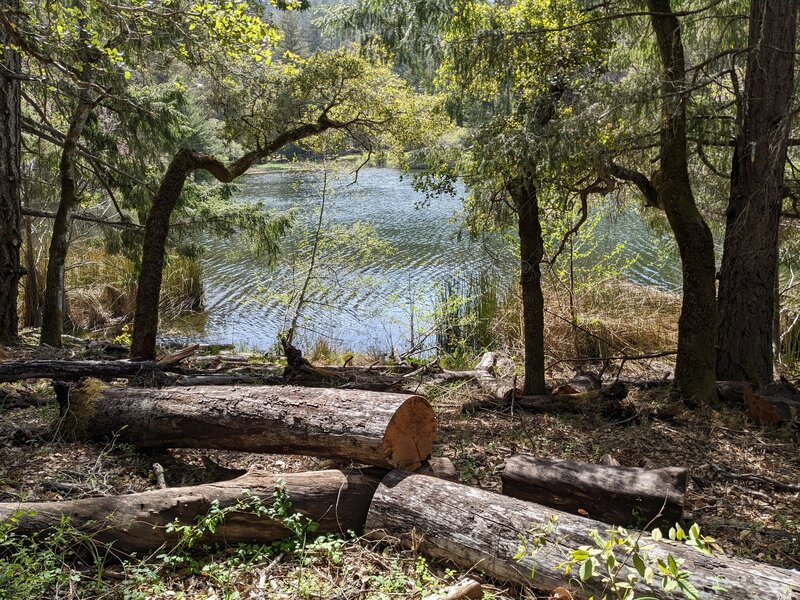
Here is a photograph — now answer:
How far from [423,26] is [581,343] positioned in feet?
16.6

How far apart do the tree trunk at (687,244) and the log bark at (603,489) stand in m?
2.76

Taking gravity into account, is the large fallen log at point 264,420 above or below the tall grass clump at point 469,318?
below

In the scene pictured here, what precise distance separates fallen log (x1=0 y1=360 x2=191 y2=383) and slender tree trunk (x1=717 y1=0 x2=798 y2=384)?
5.47 m

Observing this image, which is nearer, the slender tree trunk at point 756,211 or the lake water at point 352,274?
the slender tree trunk at point 756,211

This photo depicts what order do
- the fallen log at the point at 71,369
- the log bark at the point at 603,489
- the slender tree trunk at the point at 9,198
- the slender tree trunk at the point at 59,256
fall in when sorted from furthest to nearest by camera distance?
1. the slender tree trunk at the point at 59,256
2. the slender tree trunk at the point at 9,198
3. the fallen log at the point at 71,369
4. the log bark at the point at 603,489

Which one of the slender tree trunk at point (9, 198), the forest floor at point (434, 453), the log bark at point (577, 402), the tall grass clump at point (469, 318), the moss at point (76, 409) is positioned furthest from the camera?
the tall grass clump at point (469, 318)

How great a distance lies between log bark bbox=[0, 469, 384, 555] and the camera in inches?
122

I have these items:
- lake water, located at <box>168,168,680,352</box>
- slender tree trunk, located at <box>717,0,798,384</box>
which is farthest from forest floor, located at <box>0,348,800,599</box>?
lake water, located at <box>168,168,680,352</box>

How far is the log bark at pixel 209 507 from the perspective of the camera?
3104mm

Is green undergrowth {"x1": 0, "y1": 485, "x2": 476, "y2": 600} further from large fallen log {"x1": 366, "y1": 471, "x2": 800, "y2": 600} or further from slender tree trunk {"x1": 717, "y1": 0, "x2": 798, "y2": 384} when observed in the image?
slender tree trunk {"x1": 717, "y1": 0, "x2": 798, "y2": 384}

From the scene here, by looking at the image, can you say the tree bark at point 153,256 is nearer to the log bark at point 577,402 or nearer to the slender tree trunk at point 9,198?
the slender tree trunk at point 9,198

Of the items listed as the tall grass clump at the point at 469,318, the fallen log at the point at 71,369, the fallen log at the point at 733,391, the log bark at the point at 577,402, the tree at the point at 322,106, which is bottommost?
the log bark at the point at 577,402

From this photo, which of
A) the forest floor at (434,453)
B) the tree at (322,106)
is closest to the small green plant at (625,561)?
the forest floor at (434,453)

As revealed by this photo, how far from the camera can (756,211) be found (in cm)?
606
